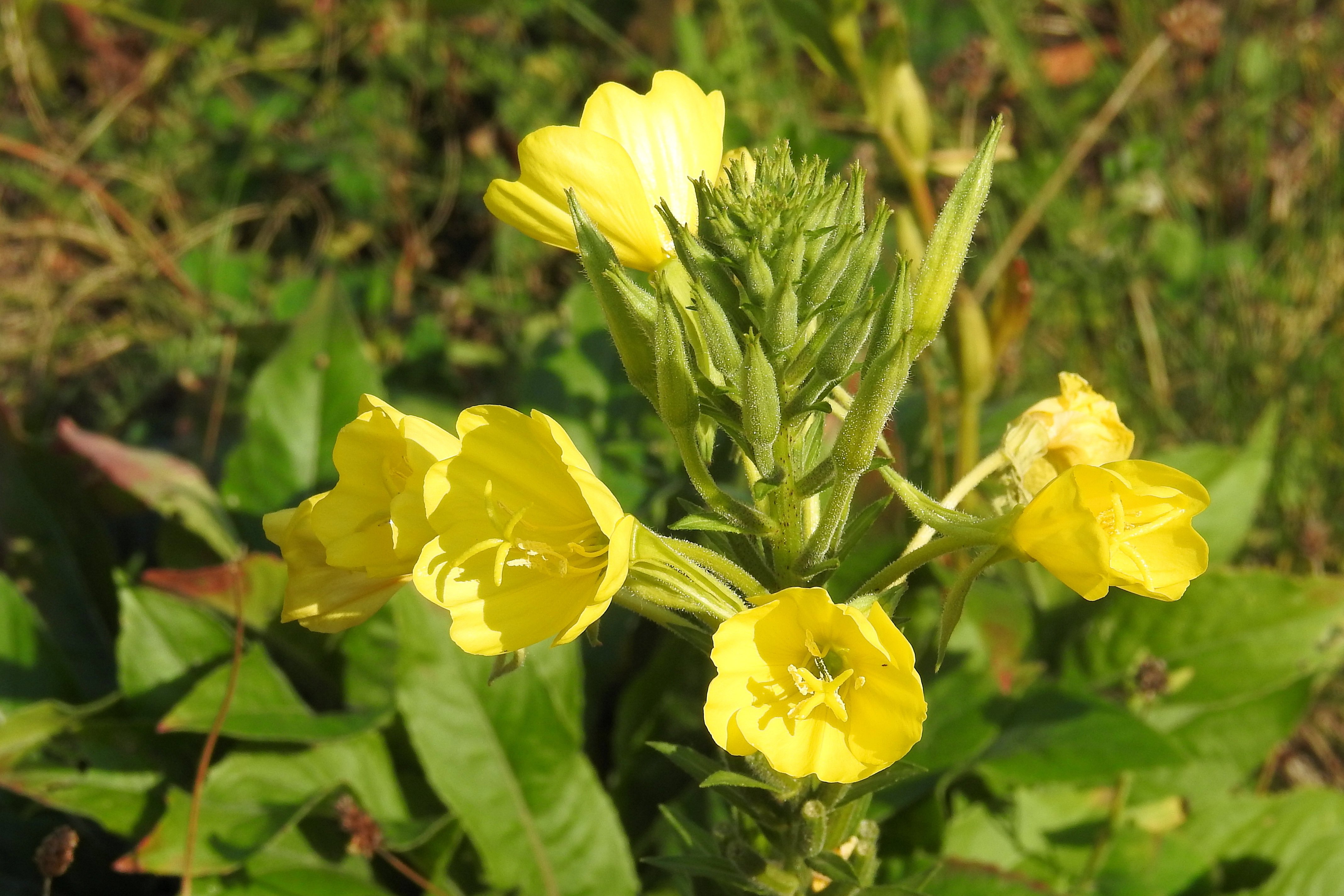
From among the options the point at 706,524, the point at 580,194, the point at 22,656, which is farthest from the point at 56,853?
the point at 580,194

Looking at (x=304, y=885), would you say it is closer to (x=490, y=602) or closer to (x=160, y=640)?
(x=160, y=640)

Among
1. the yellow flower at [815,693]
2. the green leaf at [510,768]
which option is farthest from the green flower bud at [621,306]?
the green leaf at [510,768]

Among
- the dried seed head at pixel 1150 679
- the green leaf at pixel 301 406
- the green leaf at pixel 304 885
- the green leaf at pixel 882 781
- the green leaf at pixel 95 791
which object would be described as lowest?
the green leaf at pixel 304 885

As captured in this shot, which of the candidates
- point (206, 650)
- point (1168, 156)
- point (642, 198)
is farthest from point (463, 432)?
point (1168, 156)

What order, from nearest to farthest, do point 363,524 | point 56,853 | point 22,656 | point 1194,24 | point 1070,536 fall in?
1. point 1070,536
2. point 363,524
3. point 56,853
4. point 22,656
5. point 1194,24

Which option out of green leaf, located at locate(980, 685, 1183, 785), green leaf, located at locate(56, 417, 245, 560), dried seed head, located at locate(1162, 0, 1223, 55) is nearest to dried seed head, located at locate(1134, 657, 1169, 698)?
green leaf, located at locate(980, 685, 1183, 785)

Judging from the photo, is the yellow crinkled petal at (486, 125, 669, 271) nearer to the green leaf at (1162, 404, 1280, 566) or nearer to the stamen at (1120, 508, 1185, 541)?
the stamen at (1120, 508, 1185, 541)

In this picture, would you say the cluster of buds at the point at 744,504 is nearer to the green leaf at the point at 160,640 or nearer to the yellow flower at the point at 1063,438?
the yellow flower at the point at 1063,438

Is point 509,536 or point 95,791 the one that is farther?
point 95,791
